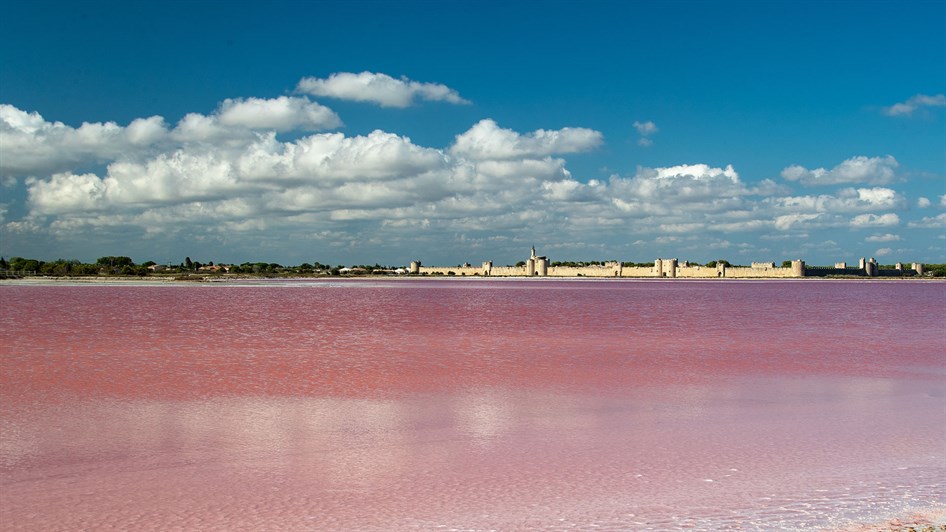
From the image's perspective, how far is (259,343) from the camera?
21.7m

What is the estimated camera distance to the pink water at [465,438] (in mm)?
6402

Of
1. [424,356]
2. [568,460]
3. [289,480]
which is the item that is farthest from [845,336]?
[289,480]

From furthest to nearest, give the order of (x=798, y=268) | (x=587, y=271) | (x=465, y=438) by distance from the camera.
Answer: (x=587, y=271) → (x=798, y=268) → (x=465, y=438)

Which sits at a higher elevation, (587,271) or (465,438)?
(587,271)

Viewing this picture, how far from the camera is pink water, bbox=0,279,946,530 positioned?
252 inches

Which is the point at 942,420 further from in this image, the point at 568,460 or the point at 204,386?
the point at 204,386

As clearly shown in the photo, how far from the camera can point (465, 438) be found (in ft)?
29.9

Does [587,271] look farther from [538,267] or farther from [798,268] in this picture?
[798,268]

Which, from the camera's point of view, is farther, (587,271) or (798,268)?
(587,271)

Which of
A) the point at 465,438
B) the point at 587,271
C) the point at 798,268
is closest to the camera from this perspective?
the point at 465,438

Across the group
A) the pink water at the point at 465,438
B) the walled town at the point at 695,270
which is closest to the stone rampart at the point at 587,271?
the walled town at the point at 695,270

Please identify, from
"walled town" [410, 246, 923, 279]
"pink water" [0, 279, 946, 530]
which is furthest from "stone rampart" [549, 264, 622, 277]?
"pink water" [0, 279, 946, 530]

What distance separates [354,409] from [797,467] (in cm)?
608

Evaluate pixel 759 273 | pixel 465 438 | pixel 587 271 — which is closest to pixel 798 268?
pixel 759 273
